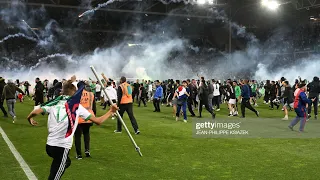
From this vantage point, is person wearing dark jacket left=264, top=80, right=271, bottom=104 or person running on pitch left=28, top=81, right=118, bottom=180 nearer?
person running on pitch left=28, top=81, right=118, bottom=180

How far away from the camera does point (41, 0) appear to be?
32.2 m

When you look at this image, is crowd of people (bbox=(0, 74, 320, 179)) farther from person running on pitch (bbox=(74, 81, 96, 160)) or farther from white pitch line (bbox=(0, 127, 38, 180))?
white pitch line (bbox=(0, 127, 38, 180))

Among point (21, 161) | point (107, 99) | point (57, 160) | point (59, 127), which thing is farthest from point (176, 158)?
point (107, 99)

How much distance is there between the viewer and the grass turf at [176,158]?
6848 millimetres

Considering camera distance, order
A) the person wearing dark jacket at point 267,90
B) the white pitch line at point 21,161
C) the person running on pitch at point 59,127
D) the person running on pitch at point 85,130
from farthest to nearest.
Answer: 1. the person wearing dark jacket at point 267,90
2. the person running on pitch at point 85,130
3. the white pitch line at point 21,161
4. the person running on pitch at point 59,127

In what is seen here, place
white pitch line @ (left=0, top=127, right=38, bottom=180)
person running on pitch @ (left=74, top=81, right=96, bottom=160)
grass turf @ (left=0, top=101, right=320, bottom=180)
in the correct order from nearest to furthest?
1. white pitch line @ (left=0, top=127, right=38, bottom=180)
2. grass turf @ (left=0, top=101, right=320, bottom=180)
3. person running on pitch @ (left=74, top=81, right=96, bottom=160)

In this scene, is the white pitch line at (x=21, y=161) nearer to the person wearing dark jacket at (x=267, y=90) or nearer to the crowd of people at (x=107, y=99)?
the crowd of people at (x=107, y=99)

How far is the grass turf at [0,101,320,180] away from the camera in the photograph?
6848mm

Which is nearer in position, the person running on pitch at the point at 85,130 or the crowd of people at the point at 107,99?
the crowd of people at the point at 107,99

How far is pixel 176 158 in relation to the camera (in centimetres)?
827

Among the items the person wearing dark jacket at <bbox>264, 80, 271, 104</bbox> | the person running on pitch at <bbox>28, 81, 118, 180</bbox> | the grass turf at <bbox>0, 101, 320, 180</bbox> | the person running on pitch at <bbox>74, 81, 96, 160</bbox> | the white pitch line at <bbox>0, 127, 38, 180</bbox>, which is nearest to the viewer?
the person running on pitch at <bbox>28, 81, 118, 180</bbox>

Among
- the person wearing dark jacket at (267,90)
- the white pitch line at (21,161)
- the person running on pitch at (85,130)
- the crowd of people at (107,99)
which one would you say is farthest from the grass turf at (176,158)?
the person wearing dark jacket at (267,90)

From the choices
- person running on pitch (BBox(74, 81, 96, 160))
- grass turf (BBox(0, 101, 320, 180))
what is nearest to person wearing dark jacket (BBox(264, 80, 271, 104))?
grass turf (BBox(0, 101, 320, 180))

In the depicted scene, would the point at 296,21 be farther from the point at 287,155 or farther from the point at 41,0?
the point at 287,155
